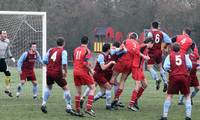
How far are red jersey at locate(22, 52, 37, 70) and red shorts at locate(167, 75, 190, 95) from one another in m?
7.65

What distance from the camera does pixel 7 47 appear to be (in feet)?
74.8

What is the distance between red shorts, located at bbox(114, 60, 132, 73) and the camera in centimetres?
1875

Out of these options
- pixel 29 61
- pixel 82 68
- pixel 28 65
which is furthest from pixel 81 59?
pixel 28 65

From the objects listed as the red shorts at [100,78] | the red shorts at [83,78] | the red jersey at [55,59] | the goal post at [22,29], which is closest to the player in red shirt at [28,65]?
the goal post at [22,29]

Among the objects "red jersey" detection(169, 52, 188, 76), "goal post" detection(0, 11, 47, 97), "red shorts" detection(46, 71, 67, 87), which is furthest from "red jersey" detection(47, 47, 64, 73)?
"goal post" detection(0, 11, 47, 97)

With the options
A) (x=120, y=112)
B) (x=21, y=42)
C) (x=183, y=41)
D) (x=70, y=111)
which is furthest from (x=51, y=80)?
(x=21, y=42)

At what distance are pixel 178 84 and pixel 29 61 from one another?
8.06 m

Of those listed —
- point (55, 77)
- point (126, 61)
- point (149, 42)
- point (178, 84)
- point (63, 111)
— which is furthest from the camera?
point (126, 61)

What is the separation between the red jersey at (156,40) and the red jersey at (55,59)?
4.31 m

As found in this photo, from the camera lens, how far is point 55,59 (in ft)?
54.8

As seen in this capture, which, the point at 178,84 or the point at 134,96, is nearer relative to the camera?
the point at 178,84

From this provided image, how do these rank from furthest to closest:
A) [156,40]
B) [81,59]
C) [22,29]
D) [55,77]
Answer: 1. [22,29]
2. [156,40]
3. [55,77]
4. [81,59]

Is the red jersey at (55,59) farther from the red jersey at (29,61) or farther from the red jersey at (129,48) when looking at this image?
the red jersey at (29,61)

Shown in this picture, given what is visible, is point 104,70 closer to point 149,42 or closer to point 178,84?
point 149,42
